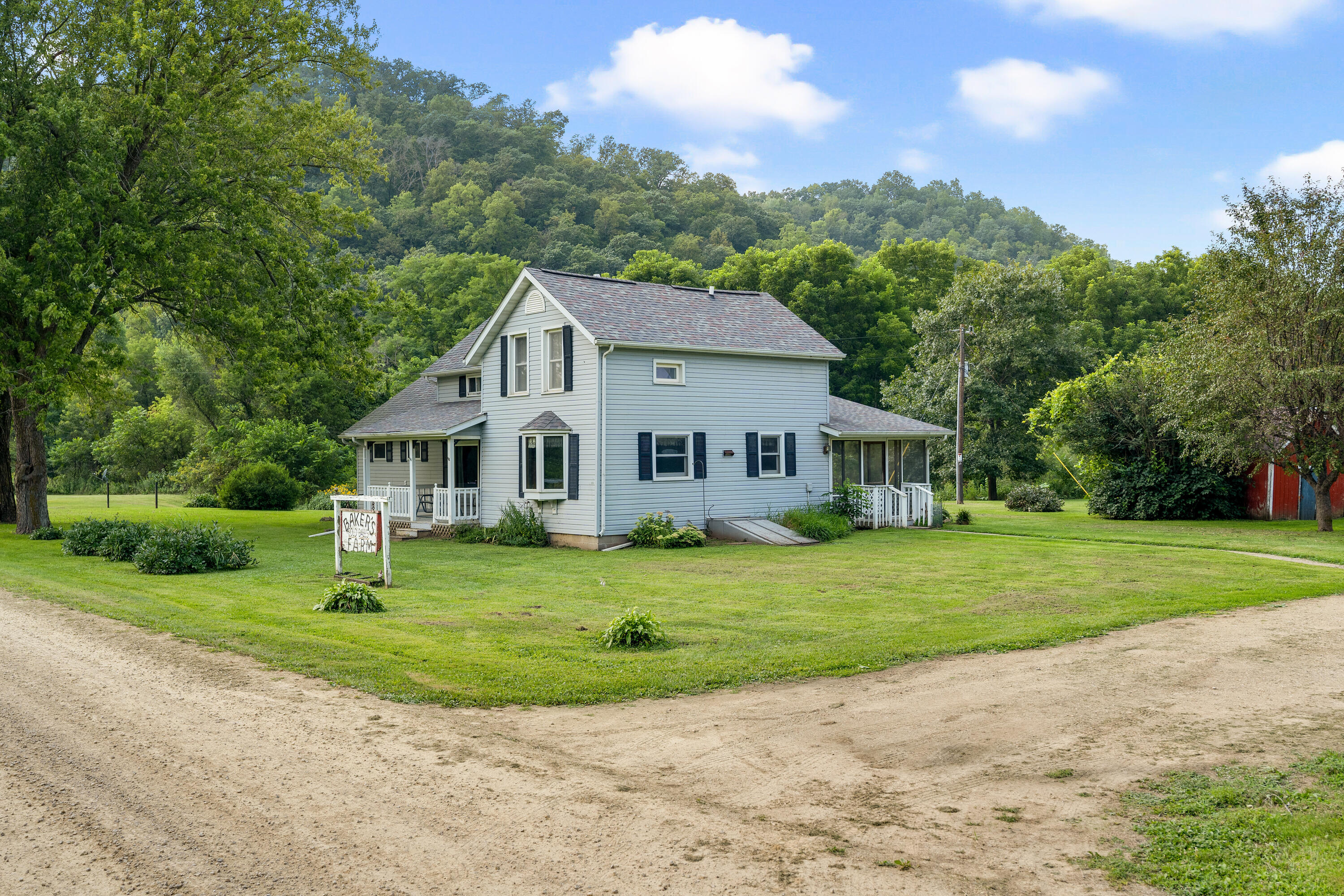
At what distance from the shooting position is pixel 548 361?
24141mm

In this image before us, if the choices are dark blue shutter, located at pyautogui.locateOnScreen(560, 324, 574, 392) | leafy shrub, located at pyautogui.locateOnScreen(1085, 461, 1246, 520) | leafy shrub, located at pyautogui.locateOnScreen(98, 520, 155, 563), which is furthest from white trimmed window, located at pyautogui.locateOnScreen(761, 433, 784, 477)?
leafy shrub, located at pyautogui.locateOnScreen(98, 520, 155, 563)

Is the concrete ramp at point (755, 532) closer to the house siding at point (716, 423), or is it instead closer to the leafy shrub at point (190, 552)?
the house siding at point (716, 423)

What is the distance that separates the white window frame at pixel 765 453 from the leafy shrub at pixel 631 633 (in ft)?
50.1

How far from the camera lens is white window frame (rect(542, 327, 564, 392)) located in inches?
938

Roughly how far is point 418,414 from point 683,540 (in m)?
11.3

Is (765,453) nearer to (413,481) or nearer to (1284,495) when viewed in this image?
(413,481)

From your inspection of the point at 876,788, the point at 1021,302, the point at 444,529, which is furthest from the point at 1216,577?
the point at 1021,302

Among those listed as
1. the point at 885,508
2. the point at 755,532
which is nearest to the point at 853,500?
the point at 885,508

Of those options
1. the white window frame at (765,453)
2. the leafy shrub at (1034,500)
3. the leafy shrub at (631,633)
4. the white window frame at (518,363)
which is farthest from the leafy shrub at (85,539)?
the leafy shrub at (1034,500)

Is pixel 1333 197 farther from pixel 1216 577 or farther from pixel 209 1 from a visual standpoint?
pixel 209 1

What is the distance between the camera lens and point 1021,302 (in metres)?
43.1

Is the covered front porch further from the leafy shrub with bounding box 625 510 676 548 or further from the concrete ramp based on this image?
the concrete ramp

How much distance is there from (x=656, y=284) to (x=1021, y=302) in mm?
23036

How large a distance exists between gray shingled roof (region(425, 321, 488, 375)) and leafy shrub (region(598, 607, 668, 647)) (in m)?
19.3
